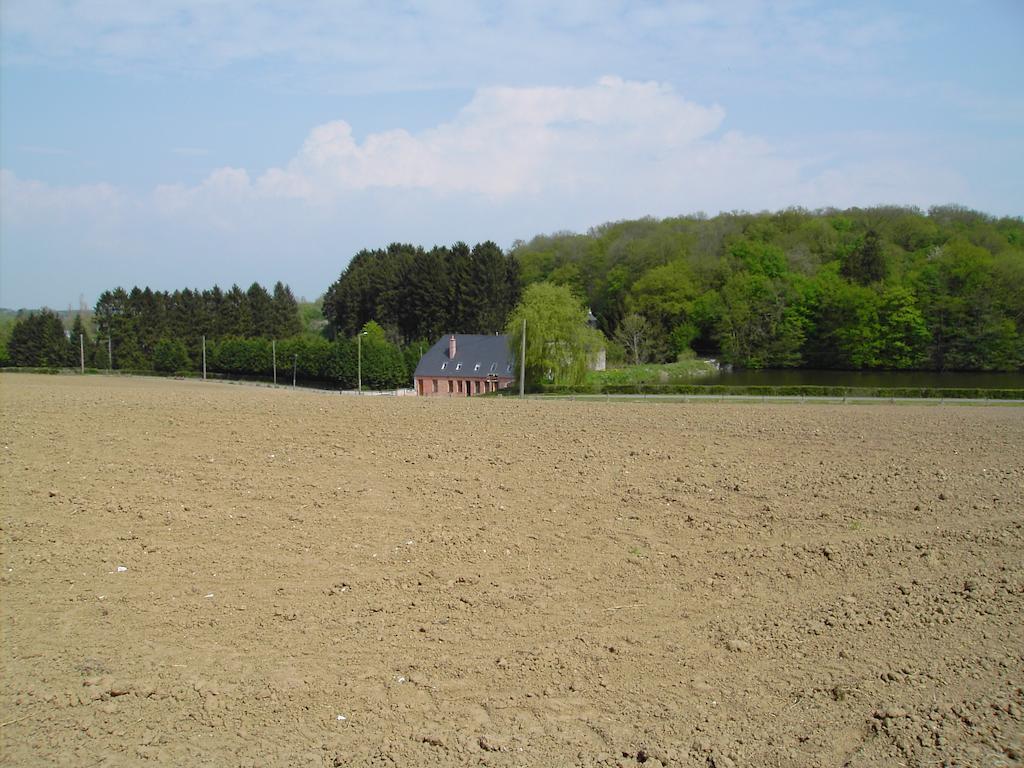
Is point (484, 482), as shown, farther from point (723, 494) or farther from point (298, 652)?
point (298, 652)

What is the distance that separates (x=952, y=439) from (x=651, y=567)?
14064mm

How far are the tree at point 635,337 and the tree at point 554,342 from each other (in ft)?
104

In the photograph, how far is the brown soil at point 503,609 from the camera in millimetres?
6305

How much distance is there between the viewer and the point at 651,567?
9.99 metres

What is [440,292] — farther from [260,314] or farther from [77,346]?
[77,346]

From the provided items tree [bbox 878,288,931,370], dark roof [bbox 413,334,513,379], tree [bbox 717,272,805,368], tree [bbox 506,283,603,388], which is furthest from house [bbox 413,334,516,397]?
tree [bbox 878,288,931,370]

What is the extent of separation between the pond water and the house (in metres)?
18.0

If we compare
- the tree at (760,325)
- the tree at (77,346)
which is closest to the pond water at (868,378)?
the tree at (760,325)

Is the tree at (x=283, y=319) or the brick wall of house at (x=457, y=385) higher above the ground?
the tree at (x=283, y=319)

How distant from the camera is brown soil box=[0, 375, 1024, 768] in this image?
20.7 feet

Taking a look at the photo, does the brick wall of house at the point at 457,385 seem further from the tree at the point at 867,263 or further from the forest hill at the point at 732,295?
the tree at the point at 867,263

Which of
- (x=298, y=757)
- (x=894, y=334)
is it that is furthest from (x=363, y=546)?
(x=894, y=334)

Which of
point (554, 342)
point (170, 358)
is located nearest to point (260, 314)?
point (170, 358)

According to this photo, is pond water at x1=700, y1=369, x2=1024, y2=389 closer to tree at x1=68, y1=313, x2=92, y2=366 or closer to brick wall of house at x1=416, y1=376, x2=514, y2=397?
brick wall of house at x1=416, y1=376, x2=514, y2=397
